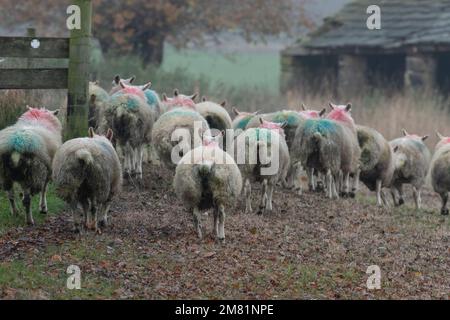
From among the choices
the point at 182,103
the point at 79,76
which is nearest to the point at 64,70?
the point at 79,76

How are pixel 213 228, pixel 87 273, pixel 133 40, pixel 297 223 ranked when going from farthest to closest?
pixel 133 40, pixel 297 223, pixel 213 228, pixel 87 273

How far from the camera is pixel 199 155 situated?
38.2 ft

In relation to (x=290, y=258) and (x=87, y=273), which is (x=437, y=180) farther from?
(x=87, y=273)

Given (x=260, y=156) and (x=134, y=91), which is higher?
(x=134, y=91)

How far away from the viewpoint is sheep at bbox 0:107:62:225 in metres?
11.7

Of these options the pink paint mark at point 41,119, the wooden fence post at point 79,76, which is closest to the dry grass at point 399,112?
the wooden fence post at point 79,76

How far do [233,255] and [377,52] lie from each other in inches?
730

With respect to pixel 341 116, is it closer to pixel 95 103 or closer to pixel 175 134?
pixel 175 134

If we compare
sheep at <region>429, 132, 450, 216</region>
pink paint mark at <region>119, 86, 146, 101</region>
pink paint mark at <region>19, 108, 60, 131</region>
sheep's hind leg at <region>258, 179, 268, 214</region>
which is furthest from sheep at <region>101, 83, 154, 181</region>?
sheep at <region>429, 132, 450, 216</region>

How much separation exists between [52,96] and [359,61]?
47.0 feet

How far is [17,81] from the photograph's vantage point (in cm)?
1375

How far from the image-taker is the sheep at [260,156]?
13672 mm

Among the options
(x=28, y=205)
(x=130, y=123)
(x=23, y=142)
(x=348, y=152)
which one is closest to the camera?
(x=23, y=142)
